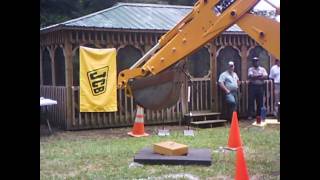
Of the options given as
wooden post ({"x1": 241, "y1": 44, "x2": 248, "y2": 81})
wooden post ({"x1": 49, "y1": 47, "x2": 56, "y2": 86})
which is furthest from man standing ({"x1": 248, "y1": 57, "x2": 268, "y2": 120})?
wooden post ({"x1": 49, "y1": 47, "x2": 56, "y2": 86})

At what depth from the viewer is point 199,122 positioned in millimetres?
12336

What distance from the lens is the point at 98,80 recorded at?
1170 cm

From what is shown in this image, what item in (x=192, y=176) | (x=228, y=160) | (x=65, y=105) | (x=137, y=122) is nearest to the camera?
(x=192, y=176)

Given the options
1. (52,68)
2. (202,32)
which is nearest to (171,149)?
(202,32)

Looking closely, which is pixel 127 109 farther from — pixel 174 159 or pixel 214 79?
pixel 174 159

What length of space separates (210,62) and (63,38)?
4532mm

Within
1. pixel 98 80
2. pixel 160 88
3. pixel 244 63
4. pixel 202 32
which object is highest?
pixel 202 32

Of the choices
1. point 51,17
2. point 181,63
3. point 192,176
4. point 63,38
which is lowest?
point 192,176

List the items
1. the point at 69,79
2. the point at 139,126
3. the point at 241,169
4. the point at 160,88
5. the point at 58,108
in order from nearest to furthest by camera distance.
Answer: the point at 241,169 → the point at 160,88 → the point at 139,126 → the point at 69,79 → the point at 58,108

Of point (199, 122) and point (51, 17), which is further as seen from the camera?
point (51, 17)

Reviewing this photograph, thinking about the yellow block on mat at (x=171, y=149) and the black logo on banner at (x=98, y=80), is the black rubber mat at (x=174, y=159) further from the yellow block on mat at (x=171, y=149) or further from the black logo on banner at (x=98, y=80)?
the black logo on banner at (x=98, y=80)
